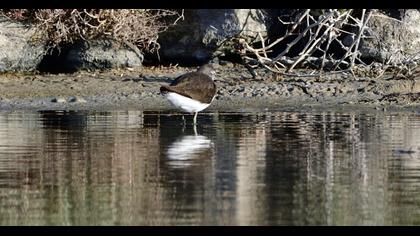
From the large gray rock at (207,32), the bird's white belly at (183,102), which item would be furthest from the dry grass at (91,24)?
→ the bird's white belly at (183,102)

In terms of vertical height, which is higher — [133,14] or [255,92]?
[133,14]

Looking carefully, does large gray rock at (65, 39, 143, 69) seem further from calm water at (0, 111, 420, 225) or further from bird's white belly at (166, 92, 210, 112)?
bird's white belly at (166, 92, 210, 112)

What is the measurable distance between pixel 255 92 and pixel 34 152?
20.4 feet

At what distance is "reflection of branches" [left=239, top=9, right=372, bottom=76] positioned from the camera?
17641 mm

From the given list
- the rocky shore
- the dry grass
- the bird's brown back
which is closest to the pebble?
the rocky shore

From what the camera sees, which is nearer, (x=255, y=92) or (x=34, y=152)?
(x=34, y=152)

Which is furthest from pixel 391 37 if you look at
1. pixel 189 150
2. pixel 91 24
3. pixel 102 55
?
pixel 189 150

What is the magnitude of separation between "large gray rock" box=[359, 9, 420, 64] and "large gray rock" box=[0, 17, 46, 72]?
5.18m

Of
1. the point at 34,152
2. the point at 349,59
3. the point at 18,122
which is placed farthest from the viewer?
the point at 349,59

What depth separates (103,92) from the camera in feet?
57.1

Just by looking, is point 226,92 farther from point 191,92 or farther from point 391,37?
point 391,37
